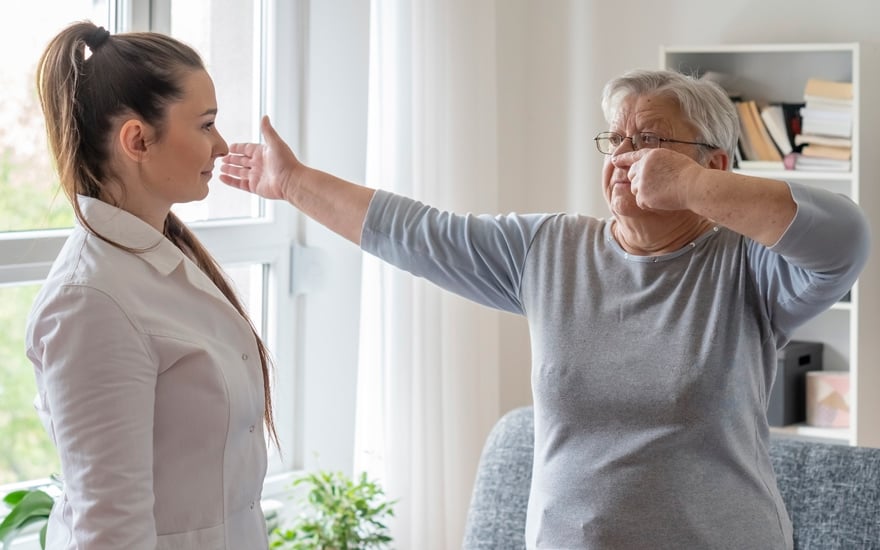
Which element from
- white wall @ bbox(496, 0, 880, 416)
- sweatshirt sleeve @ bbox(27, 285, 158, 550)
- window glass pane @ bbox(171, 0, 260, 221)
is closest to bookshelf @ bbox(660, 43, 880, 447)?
white wall @ bbox(496, 0, 880, 416)

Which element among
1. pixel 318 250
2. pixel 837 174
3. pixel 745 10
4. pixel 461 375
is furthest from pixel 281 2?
pixel 837 174

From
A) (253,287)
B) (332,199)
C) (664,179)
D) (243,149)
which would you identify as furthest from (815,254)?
(253,287)

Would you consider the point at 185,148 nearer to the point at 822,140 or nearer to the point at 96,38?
the point at 96,38

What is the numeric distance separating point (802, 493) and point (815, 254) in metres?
0.76

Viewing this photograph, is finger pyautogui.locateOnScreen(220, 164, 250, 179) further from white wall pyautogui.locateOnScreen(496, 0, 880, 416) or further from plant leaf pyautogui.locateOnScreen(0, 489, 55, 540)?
white wall pyautogui.locateOnScreen(496, 0, 880, 416)

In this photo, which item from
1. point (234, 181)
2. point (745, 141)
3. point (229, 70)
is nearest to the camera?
point (234, 181)

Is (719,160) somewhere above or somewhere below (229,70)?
below

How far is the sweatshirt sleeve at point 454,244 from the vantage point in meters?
1.92

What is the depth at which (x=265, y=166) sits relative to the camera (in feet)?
6.59

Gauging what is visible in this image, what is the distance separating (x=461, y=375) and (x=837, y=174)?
1.17 meters

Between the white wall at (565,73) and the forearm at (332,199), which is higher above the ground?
the white wall at (565,73)

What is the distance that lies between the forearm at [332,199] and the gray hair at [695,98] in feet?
1.62

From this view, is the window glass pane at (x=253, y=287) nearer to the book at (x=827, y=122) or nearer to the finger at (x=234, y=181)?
the finger at (x=234, y=181)

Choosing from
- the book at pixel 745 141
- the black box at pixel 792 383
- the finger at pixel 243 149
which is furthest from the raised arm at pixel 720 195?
the book at pixel 745 141
